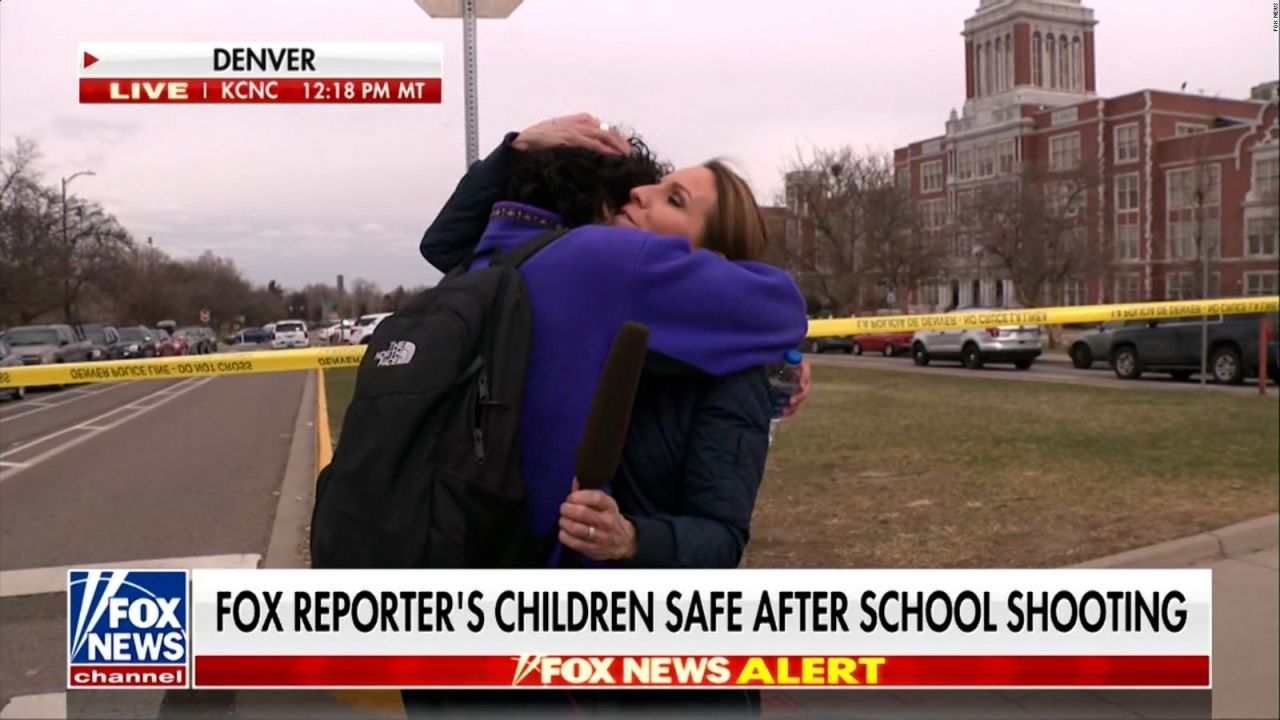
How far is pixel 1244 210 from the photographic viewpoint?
679 centimetres

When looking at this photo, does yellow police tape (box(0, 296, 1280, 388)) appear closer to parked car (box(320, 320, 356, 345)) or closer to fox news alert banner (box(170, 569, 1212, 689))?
parked car (box(320, 320, 356, 345))

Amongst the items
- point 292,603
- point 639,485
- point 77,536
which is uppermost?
point 639,485

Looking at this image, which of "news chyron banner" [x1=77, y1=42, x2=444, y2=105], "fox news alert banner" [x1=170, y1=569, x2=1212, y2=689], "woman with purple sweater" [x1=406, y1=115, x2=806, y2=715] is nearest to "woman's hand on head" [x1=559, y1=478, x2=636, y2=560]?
"woman with purple sweater" [x1=406, y1=115, x2=806, y2=715]

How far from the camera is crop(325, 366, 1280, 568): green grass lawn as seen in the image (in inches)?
193

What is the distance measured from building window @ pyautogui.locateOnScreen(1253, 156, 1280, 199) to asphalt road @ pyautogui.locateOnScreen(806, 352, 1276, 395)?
23.1 feet

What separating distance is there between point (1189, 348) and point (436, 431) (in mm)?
16166

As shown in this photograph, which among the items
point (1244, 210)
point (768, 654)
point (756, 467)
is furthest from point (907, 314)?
point (1244, 210)

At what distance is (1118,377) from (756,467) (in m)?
16.8

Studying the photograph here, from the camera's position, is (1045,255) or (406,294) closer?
(406,294)

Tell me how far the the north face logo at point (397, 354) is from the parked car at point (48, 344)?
1882 millimetres

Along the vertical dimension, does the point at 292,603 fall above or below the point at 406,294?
below

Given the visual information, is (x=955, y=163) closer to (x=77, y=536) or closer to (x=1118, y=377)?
(x=77, y=536)

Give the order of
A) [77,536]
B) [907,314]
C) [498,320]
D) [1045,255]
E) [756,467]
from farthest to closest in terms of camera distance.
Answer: [77,536], [1045,255], [907,314], [756,467], [498,320]

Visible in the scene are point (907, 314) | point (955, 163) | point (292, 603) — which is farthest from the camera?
point (907, 314)
